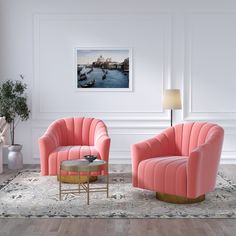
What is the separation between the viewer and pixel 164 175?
5258mm

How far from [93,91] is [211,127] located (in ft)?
10.2

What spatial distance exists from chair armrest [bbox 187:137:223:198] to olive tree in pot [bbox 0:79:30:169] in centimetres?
375

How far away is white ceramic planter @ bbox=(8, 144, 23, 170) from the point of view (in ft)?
25.7

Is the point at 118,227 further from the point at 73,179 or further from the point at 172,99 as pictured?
the point at 172,99

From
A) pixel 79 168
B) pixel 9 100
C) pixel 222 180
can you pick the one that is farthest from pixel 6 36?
pixel 222 180

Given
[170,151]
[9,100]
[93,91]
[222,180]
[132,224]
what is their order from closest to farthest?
[132,224] → [170,151] → [222,180] → [9,100] → [93,91]

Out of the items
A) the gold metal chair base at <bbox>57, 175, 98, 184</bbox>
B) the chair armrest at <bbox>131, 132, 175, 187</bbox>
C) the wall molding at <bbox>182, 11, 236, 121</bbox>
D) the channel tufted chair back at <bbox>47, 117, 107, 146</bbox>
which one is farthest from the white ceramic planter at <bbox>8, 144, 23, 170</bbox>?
the wall molding at <bbox>182, 11, 236, 121</bbox>

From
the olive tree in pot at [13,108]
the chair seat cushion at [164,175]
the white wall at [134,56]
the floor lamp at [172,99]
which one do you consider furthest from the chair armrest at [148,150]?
the olive tree in pot at [13,108]

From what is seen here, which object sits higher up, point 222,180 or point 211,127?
point 211,127

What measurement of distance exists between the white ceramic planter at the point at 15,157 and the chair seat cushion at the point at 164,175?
9.85ft

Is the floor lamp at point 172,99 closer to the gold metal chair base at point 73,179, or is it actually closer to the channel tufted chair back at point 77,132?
the channel tufted chair back at point 77,132

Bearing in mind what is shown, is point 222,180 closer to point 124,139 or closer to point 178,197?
point 178,197

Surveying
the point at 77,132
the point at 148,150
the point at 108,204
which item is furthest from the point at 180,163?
the point at 77,132

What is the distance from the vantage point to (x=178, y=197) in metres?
5.30
